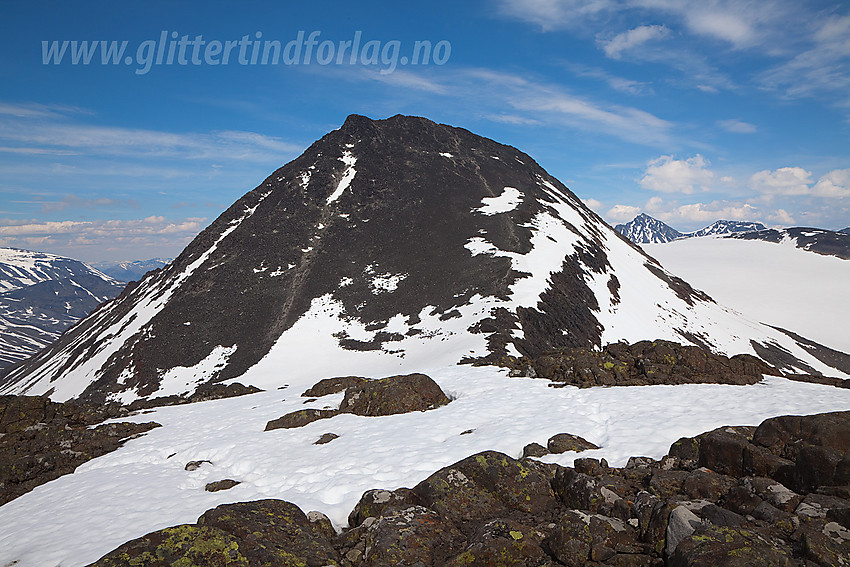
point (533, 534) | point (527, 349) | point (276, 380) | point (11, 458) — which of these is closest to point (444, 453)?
point (533, 534)

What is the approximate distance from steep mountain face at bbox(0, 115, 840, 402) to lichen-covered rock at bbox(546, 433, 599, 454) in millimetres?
29557

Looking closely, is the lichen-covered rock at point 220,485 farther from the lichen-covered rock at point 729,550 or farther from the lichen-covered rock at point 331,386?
the lichen-covered rock at point 729,550

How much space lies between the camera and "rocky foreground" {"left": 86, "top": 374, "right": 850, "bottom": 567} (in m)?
6.63

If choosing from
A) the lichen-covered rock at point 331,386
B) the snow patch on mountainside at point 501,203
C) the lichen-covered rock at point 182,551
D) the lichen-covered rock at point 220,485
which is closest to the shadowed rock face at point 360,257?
the snow patch on mountainside at point 501,203

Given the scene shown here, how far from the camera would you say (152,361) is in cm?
6519

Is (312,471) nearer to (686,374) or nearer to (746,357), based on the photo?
(686,374)

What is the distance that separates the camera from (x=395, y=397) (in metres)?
20.6

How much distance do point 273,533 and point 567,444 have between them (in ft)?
27.6

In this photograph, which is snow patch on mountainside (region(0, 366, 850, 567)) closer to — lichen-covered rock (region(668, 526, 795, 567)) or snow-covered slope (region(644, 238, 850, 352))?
lichen-covered rock (region(668, 526, 795, 567))

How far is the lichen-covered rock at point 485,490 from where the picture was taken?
32.3 feet

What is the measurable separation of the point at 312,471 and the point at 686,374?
18192mm

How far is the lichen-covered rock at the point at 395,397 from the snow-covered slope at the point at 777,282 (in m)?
123

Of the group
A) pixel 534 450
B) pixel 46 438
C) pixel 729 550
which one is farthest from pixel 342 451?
pixel 46 438

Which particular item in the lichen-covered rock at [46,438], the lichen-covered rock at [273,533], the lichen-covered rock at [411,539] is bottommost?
the lichen-covered rock at [46,438]
